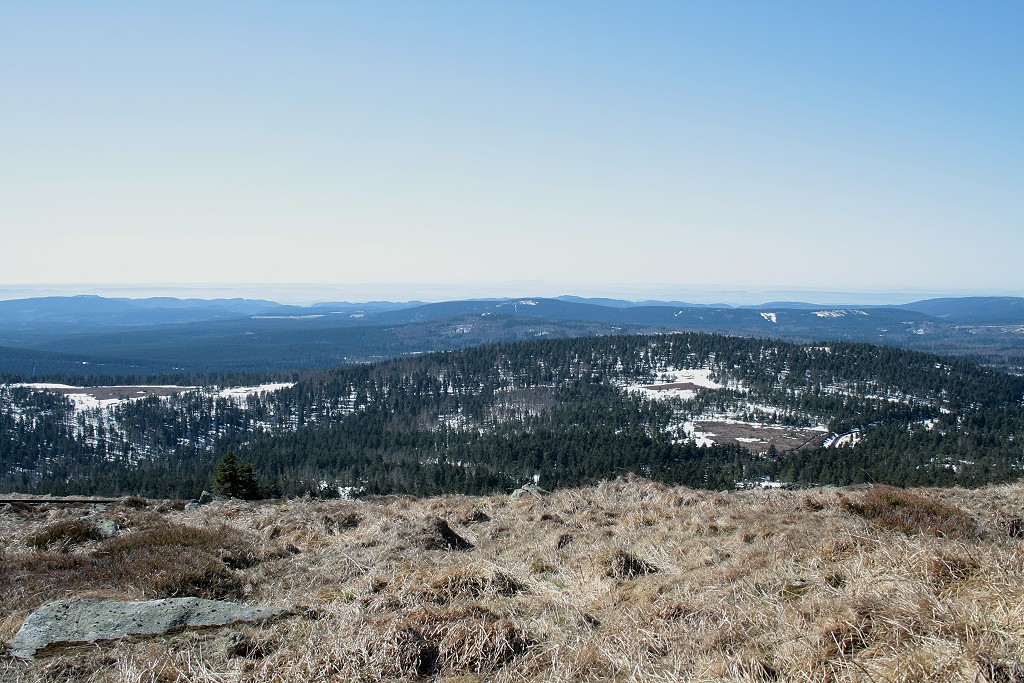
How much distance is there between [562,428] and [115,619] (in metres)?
133

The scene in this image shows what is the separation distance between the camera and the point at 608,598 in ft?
25.8

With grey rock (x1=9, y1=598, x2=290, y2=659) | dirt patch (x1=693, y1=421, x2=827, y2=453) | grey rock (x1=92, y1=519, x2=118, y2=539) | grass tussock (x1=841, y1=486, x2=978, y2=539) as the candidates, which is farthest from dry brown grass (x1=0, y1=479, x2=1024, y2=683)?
dirt patch (x1=693, y1=421, x2=827, y2=453)

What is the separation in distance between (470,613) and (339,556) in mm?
5634

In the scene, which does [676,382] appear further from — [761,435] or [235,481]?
[235,481]

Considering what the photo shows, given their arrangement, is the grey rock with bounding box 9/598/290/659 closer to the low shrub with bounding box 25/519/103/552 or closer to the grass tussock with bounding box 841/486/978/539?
the low shrub with bounding box 25/519/103/552

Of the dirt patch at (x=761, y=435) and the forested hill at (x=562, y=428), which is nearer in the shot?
the forested hill at (x=562, y=428)

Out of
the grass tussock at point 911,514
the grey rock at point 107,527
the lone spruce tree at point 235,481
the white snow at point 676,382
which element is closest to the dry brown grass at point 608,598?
the grass tussock at point 911,514

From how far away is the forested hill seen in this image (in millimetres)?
91938

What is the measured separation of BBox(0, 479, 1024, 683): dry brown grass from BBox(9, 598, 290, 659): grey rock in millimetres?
316

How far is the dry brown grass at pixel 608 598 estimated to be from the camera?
4.98 meters

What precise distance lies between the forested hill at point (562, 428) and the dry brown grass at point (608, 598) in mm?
65467

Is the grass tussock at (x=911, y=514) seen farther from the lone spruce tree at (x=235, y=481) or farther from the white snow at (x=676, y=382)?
the white snow at (x=676, y=382)

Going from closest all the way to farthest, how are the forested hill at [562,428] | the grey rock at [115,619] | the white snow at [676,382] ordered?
the grey rock at [115,619]
the forested hill at [562,428]
the white snow at [676,382]

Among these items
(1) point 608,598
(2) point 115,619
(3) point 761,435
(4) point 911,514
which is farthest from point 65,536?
(3) point 761,435
